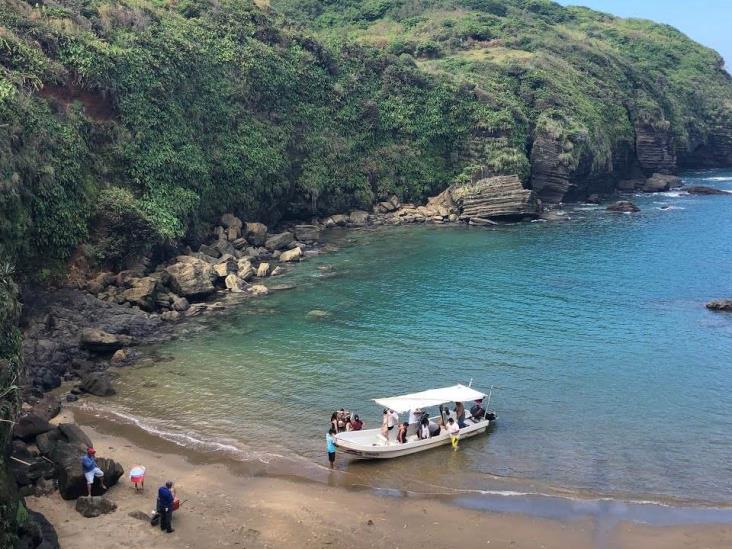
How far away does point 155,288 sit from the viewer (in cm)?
4281

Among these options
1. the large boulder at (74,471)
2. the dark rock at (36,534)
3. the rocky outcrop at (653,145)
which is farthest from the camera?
the rocky outcrop at (653,145)

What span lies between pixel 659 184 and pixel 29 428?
85.5 meters

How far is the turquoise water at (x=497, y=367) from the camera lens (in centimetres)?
2541

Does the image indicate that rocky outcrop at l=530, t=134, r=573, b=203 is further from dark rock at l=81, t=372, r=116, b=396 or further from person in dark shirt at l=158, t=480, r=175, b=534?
person in dark shirt at l=158, t=480, r=175, b=534

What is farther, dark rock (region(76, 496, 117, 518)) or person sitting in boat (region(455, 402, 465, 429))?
person sitting in boat (region(455, 402, 465, 429))

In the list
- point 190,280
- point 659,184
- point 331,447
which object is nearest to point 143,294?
point 190,280

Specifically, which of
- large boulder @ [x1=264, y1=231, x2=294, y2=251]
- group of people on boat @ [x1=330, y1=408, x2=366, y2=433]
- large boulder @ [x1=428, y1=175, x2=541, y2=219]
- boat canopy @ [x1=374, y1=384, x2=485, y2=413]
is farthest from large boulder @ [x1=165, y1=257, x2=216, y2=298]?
large boulder @ [x1=428, y1=175, x2=541, y2=219]

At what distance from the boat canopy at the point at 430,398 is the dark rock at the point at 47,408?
13532mm

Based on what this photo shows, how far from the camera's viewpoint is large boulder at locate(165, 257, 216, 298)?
146 ft

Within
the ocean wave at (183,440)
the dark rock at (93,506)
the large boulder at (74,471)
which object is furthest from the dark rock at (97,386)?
the dark rock at (93,506)

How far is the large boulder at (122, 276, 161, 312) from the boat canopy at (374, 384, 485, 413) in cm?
Answer: 1950

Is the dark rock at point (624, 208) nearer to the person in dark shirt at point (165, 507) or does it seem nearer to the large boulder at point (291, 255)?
the large boulder at point (291, 255)

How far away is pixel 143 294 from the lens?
1635 inches

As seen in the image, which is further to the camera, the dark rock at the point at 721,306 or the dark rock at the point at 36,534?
the dark rock at the point at 721,306
